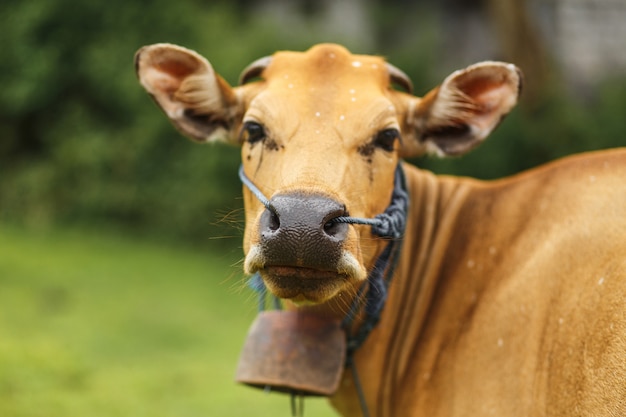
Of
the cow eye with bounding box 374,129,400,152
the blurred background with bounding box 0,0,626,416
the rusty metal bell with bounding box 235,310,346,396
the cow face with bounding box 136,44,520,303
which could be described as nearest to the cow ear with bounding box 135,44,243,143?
the cow face with bounding box 136,44,520,303

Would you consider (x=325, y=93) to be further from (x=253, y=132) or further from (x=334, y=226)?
(x=334, y=226)

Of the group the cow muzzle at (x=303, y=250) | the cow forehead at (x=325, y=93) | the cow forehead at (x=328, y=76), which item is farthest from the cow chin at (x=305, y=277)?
the cow forehead at (x=328, y=76)

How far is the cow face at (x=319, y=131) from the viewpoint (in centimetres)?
346

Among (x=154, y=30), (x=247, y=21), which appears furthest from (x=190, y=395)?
(x=247, y=21)

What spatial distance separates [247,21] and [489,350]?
12383mm

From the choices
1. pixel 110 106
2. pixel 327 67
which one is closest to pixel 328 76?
pixel 327 67

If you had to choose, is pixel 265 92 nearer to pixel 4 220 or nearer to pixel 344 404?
pixel 344 404

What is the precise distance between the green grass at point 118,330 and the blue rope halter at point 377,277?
22.4 inches

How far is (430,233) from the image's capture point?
A: 15.0ft

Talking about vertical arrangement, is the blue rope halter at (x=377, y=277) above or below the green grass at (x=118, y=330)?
above

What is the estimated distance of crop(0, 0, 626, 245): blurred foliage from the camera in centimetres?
1345

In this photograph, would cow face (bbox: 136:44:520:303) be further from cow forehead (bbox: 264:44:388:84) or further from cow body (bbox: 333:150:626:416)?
cow body (bbox: 333:150:626:416)

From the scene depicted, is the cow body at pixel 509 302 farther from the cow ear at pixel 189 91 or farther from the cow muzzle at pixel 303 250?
the cow ear at pixel 189 91

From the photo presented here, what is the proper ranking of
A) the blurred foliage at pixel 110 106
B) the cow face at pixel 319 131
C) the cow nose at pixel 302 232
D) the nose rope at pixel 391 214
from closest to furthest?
1. the cow nose at pixel 302 232
2. the cow face at pixel 319 131
3. the nose rope at pixel 391 214
4. the blurred foliage at pixel 110 106
